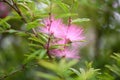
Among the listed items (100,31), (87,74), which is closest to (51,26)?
(87,74)

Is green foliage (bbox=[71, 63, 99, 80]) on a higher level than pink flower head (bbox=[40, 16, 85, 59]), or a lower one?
lower

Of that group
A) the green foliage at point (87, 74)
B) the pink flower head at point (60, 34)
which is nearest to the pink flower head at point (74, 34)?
the pink flower head at point (60, 34)

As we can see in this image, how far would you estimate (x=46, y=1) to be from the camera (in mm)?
876

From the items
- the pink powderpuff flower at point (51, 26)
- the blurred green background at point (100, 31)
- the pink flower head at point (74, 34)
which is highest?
the pink powderpuff flower at point (51, 26)

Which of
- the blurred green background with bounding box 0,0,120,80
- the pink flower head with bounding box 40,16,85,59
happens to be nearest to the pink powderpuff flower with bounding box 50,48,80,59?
the pink flower head with bounding box 40,16,85,59

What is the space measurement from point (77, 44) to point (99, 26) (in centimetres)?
93

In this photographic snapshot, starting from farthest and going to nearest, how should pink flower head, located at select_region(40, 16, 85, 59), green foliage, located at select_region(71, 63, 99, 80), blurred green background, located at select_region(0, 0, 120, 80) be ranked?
blurred green background, located at select_region(0, 0, 120, 80)
pink flower head, located at select_region(40, 16, 85, 59)
green foliage, located at select_region(71, 63, 99, 80)

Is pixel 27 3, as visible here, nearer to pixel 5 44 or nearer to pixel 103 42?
pixel 103 42

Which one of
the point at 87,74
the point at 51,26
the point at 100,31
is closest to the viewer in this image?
the point at 87,74

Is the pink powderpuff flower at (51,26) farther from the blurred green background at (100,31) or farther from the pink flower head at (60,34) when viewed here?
the blurred green background at (100,31)

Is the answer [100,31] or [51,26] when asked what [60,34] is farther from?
[100,31]

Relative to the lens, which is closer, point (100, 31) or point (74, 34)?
point (74, 34)

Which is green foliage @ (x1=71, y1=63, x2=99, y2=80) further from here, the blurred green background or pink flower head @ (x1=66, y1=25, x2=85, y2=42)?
the blurred green background

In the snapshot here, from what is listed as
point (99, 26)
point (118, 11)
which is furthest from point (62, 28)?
point (99, 26)
